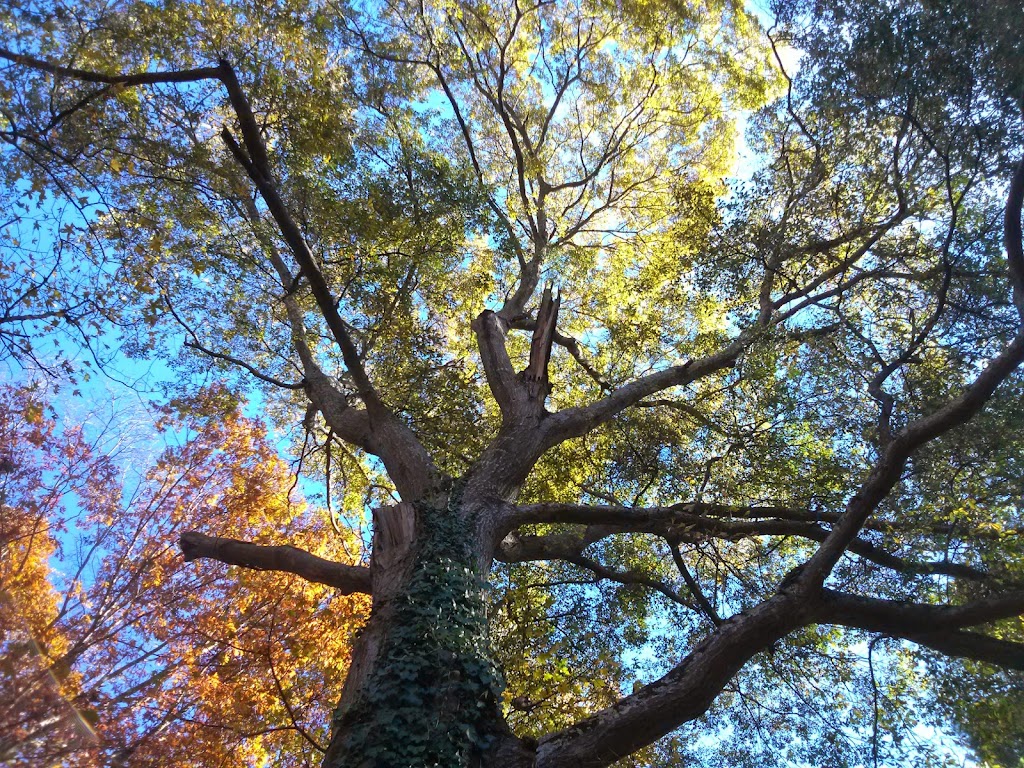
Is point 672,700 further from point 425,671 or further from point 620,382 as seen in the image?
point 620,382

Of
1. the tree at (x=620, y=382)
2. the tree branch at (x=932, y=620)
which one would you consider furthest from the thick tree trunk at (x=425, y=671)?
the tree branch at (x=932, y=620)

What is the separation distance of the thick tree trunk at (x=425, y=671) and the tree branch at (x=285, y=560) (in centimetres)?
41

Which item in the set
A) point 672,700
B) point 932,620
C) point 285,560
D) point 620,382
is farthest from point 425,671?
point 620,382

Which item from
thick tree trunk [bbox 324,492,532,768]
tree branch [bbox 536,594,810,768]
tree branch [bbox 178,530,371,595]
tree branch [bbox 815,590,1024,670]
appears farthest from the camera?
tree branch [bbox 178,530,371,595]

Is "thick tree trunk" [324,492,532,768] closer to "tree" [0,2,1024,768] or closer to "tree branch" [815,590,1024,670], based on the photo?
"tree" [0,2,1024,768]

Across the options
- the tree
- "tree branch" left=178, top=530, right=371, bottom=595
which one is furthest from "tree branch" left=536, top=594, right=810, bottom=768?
"tree branch" left=178, top=530, right=371, bottom=595

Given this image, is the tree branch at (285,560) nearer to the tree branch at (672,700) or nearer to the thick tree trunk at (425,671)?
the thick tree trunk at (425,671)

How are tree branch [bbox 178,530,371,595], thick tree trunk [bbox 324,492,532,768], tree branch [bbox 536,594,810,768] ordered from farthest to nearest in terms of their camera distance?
tree branch [bbox 178,530,371,595] < tree branch [bbox 536,594,810,768] < thick tree trunk [bbox 324,492,532,768]

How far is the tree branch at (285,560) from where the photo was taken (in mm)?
4867

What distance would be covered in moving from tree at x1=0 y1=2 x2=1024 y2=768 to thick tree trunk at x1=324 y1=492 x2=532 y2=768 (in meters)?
0.02

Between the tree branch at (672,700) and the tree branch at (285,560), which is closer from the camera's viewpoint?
the tree branch at (672,700)

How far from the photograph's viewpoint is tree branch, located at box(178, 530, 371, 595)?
487cm

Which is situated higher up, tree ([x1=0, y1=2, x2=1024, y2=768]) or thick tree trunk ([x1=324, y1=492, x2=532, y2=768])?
tree ([x1=0, y1=2, x2=1024, y2=768])

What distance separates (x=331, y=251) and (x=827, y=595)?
6500mm
